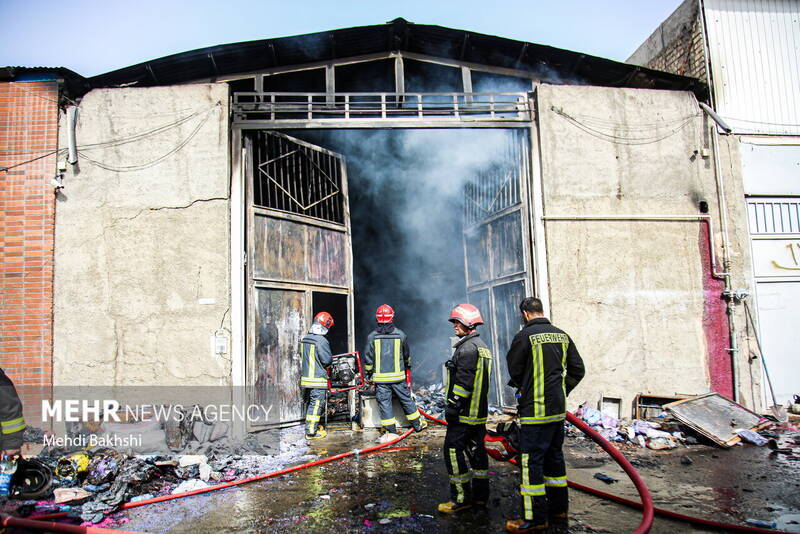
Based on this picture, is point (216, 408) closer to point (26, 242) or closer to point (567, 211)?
point (26, 242)

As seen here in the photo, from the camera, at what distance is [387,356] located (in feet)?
26.3

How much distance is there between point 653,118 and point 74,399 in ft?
32.9

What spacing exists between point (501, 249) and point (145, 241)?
5884 millimetres

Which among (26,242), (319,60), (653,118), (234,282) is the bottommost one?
(234,282)

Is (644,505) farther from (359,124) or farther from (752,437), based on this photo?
(359,124)

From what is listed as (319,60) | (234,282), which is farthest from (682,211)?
(234,282)

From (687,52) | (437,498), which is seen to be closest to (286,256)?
(437,498)

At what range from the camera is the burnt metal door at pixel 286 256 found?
8234 millimetres

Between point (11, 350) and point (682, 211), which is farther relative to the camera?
point (682, 211)

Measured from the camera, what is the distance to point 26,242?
7.59 m

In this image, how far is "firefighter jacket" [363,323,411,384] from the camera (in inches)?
312

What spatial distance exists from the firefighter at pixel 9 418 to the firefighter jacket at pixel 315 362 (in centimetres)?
380

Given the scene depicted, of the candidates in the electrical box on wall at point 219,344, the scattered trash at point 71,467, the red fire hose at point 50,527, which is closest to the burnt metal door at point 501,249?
the electrical box on wall at point 219,344

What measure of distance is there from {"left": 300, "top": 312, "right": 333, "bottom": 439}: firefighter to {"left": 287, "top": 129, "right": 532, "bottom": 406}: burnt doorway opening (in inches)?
99.9
